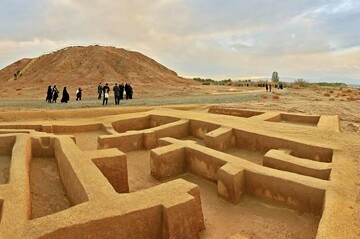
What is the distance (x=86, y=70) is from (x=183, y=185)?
4779cm

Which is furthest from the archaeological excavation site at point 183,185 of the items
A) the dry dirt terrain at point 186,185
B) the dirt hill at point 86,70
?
the dirt hill at point 86,70

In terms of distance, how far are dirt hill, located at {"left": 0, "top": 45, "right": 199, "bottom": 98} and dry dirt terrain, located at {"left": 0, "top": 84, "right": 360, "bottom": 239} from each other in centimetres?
3323

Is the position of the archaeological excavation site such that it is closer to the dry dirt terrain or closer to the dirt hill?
the dry dirt terrain

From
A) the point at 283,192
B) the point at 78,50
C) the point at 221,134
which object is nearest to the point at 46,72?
the point at 78,50

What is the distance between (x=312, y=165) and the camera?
5.90m

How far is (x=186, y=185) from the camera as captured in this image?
181 inches

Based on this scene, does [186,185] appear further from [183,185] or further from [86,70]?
[86,70]

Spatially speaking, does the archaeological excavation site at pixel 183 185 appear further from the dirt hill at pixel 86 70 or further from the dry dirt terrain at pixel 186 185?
the dirt hill at pixel 86 70

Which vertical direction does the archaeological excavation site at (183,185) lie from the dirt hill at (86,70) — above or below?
below

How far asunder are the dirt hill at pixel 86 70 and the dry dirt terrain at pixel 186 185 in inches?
1308

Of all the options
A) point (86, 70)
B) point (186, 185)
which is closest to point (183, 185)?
point (186, 185)

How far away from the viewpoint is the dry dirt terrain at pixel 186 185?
12.3 feet

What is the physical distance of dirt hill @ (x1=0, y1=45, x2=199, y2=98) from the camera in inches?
1752

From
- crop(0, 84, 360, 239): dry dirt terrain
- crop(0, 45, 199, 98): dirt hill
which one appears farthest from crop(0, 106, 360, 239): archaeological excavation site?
crop(0, 45, 199, 98): dirt hill
